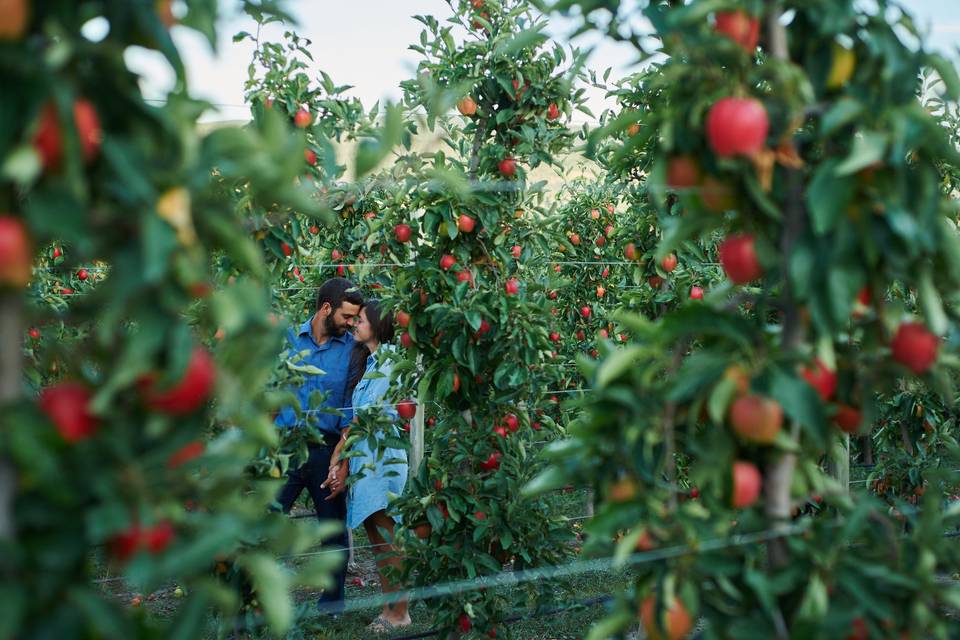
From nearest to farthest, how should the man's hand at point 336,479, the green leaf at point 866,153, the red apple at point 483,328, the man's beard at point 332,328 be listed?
1. the green leaf at point 866,153
2. the red apple at point 483,328
3. the man's hand at point 336,479
4. the man's beard at point 332,328

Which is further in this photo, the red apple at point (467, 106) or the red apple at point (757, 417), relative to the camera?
the red apple at point (467, 106)

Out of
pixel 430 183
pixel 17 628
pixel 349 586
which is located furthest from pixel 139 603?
pixel 17 628

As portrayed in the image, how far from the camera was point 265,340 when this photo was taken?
100 cm

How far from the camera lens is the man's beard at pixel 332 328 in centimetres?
373

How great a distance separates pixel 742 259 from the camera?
4.04 ft

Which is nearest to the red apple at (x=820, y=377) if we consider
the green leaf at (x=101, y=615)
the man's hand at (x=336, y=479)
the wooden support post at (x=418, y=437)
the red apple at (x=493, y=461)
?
the green leaf at (x=101, y=615)

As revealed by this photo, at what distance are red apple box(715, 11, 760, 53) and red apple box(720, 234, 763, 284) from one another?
254mm

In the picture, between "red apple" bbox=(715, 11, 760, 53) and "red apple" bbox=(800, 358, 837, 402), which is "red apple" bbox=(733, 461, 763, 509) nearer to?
"red apple" bbox=(800, 358, 837, 402)

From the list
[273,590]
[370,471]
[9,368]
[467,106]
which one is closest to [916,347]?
[273,590]

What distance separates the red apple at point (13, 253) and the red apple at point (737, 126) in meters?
0.81

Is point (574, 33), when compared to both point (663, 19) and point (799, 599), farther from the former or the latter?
point (799, 599)

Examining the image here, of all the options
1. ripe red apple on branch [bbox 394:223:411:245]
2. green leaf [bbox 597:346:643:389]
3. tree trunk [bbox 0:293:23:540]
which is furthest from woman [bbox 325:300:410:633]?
tree trunk [bbox 0:293:23:540]

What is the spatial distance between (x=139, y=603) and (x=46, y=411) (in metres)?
3.17

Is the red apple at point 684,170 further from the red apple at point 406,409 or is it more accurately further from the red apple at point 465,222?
the red apple at point 406,409
